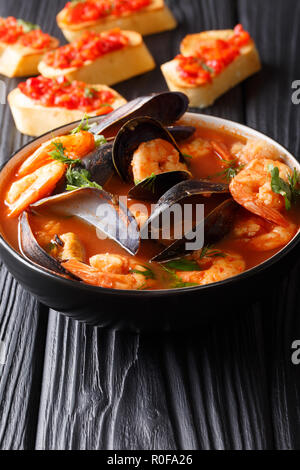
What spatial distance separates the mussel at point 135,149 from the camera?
8.79 feet

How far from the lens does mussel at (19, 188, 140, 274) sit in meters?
2.47

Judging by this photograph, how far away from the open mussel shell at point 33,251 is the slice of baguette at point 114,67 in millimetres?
2316

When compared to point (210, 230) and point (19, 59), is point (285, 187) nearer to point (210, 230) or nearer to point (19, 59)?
point (210, 230)

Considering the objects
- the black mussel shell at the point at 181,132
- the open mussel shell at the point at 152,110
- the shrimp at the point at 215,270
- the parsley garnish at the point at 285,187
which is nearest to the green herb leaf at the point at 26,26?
the open mussel shell at the point at 152,110

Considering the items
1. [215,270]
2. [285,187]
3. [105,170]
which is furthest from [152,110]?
[215,270]

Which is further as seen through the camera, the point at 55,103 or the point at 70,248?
the point at 55,103

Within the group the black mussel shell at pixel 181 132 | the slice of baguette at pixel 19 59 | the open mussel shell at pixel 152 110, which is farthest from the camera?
the slice of baguette at pixel 19 59

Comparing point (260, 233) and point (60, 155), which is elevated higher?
point (60, 155)

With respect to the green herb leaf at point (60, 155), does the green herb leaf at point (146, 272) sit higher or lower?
lower

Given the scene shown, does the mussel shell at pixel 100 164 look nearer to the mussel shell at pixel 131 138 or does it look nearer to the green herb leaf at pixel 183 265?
the mussel shell at pixel 131 138

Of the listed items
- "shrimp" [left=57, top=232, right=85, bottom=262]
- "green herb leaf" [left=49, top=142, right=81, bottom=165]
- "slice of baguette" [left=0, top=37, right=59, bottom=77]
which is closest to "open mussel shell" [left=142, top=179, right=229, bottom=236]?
"shrimp" [left=57, top=232, right=85, bottom=262]

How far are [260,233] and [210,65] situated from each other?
7.68 feet

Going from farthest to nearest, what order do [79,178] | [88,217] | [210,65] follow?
[210,65] < [79,178] < [88,217]

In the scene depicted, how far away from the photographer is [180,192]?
2.54m
